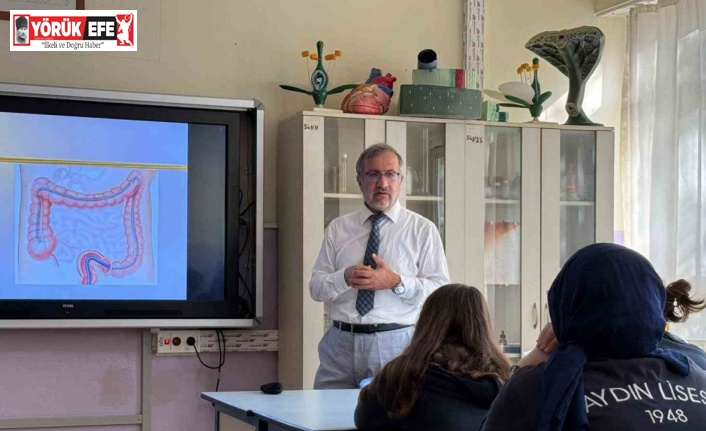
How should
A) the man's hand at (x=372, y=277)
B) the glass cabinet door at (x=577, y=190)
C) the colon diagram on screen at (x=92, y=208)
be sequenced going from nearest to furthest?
the man's hand at (x=372, y=277), the colon diagram on screen at (x=92, y=208), the glass cabinet door at (x=577, y=190)

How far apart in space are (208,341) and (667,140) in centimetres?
262

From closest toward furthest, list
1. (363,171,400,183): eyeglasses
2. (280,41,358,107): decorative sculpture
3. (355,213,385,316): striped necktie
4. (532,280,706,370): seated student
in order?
(532,280,706,370): seated student < (355,213,385,316): striped necktie < (363,171,400,183): eyeglasses < (280,41,358,107): decorative sculpture

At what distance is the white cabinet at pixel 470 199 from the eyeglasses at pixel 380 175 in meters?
0.65

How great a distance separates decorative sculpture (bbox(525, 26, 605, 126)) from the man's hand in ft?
6.26

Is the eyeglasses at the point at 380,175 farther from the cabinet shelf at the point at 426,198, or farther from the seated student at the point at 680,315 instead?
the seated student at the point at 680,315

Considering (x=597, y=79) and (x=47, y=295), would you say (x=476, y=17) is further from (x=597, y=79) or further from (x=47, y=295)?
(x=47, y=295)

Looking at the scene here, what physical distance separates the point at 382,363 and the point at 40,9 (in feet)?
7.76

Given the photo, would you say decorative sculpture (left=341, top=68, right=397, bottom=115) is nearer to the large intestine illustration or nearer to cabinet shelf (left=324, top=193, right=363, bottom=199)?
cabinet shelf (left=324, top=193, right=363, bottom=199)

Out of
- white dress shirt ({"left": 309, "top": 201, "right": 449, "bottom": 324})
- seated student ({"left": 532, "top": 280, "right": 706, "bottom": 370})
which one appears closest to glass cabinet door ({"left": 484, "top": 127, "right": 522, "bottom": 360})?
white dress shirt ({"left": 309, "top": 201, "right": 449, "bottom": 324})

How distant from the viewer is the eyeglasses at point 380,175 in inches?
154

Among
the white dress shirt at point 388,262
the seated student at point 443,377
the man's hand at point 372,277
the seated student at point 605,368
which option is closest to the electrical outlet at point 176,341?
the white dress shirt at point 388,262

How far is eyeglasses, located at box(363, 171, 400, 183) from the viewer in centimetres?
Answer: 391

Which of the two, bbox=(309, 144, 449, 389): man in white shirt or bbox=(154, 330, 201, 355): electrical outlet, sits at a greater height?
bbox=(309, 144, 449, 389): man in white shirt

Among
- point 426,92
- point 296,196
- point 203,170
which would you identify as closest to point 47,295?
point 203,170
